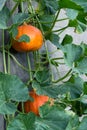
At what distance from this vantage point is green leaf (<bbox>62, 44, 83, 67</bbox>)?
905 millimetres

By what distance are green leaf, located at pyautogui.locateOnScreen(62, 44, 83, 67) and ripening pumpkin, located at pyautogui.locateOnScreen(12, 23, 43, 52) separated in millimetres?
96

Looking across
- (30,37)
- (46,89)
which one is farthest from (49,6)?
(46,89)

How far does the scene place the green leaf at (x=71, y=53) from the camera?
905 mm

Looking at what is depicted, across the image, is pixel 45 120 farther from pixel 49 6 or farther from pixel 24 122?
pixel 49 6

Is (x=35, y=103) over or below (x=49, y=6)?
below

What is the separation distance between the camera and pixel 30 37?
979 millimetres

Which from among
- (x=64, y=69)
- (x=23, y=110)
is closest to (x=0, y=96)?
(x=23, y=110)

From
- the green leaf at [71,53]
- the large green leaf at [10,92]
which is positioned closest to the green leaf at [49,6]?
the green leaf at [71,53]

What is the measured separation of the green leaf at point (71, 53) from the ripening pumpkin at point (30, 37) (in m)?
0.10

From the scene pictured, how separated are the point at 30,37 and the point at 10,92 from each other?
0.19 m

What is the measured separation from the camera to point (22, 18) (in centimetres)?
95

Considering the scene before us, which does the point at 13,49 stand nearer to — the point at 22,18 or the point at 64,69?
the point at 22,18

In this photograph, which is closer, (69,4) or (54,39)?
(69,4)

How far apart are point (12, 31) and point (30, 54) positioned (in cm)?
23
